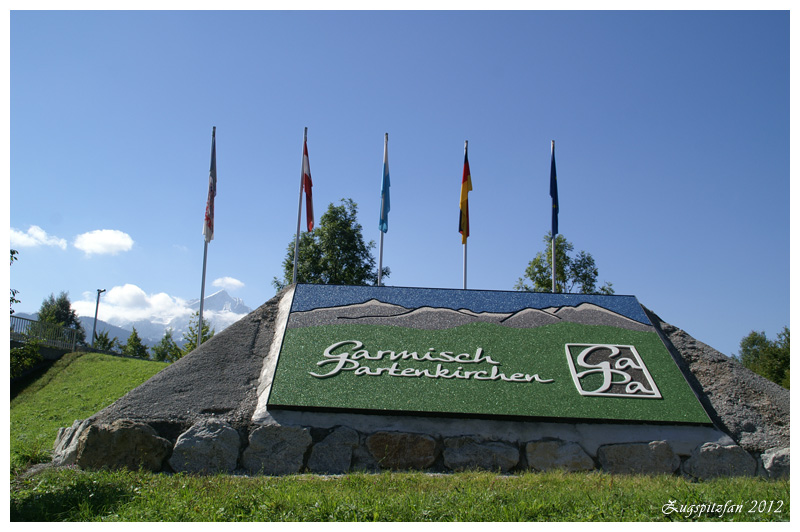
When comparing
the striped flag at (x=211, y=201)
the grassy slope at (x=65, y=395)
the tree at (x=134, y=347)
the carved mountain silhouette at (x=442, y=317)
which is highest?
the striped flag at (x=211, y=201)

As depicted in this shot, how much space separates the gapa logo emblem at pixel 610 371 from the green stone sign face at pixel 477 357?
0.02m

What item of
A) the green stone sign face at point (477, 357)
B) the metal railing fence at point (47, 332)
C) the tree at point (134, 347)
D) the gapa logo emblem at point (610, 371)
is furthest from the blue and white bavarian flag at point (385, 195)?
the tree at point (134, 347)

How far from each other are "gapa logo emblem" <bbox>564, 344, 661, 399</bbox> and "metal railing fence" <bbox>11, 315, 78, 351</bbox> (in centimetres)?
1945

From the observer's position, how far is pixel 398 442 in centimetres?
748

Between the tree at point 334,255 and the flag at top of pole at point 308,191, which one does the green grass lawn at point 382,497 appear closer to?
the flag at top of pole at point 308,191

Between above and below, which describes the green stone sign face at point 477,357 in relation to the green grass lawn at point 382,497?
above

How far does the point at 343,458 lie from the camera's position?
24.2 feet

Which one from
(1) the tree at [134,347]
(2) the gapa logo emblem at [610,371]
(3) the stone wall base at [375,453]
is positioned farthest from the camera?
(1) the tree at [134,347]

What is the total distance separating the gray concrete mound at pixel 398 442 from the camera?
730cm

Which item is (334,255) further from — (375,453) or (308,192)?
(375,453)

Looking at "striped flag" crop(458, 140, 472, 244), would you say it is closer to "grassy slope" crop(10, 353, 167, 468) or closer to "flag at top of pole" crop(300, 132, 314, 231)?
"flag at top of pole" crop(300, 132, 314, 231)

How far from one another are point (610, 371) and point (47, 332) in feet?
70.0

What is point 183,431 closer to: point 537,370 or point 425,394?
point 425,394

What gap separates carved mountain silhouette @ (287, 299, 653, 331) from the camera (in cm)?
972
